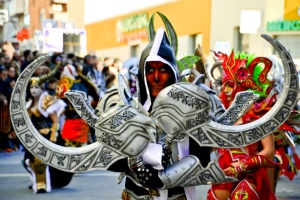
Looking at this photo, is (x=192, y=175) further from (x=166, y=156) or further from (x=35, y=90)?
(x=35, y=90)

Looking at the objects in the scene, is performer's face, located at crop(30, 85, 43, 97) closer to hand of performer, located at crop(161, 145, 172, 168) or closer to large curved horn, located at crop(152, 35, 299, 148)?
hand of performer, located at crop(161, 145, 172, 168)

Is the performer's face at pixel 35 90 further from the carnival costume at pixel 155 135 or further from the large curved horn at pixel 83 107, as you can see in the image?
the carnival costume at pixel 155 135

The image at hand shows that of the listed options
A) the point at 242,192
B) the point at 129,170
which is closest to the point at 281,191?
the point at 242,192

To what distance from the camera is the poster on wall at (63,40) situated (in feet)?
72.0

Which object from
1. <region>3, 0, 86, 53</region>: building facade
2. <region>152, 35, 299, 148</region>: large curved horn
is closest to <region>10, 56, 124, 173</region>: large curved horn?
<region>152, 35, 299, 148</region>: large curved horn

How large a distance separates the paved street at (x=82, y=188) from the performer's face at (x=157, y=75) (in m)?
5.40

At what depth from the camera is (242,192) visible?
7387mm

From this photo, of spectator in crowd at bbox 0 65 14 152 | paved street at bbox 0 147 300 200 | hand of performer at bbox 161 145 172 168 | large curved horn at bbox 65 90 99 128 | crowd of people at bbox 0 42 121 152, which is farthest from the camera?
spectator in crowd at bbox 0 65 14 152

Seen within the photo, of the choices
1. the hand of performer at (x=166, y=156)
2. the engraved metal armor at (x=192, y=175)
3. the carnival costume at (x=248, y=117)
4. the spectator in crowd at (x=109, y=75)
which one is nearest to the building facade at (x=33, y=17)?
the spectator in crowd at (x=109, y=75)

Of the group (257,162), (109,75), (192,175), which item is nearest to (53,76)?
(257,162)

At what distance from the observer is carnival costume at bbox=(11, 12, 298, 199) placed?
5.16m

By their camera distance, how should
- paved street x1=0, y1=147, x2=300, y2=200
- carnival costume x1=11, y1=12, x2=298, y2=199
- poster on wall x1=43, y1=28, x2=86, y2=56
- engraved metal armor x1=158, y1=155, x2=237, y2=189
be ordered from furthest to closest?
poster on wall x1=43, y1=28, x2=86, y2=56
paved street x1=0, y1=147, x2=300, y2=200
engraved metal armor x1=158, y1=155, x2=237, y2=189
carnival costume x1=11, y1=12, x2=298, y2=199

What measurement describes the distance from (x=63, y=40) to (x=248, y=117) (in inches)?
659

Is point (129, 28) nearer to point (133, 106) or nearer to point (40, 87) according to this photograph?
point (40, 87)
